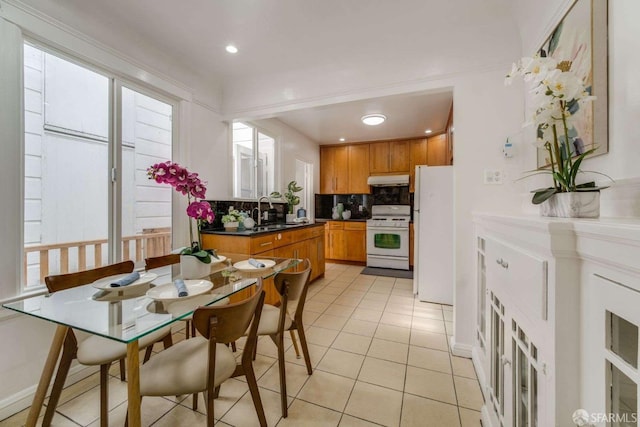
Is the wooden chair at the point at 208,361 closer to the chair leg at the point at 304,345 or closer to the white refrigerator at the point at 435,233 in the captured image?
the chair leg at the point at 304,345

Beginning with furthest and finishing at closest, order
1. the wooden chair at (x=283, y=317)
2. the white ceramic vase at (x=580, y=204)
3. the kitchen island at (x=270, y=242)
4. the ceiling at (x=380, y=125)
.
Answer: the ceiling at (x=380, y=125) < the kitchen island at (x=270, y=242) < the wooden chair at (x=283, y=317) < the white ceramic vase at (x=580, y=204)

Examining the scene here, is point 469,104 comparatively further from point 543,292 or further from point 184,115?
point 184,115

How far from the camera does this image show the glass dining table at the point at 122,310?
2.95ft

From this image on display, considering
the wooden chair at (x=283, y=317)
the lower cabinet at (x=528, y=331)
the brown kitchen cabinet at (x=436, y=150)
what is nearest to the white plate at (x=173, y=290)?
the wooden chair at (x=283, y=317)

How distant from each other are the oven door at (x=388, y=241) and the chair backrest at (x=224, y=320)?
3.71 metres

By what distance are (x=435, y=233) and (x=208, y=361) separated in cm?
283

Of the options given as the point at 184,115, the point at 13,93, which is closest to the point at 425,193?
the point at 184,115

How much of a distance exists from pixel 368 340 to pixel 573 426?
1.67 metres

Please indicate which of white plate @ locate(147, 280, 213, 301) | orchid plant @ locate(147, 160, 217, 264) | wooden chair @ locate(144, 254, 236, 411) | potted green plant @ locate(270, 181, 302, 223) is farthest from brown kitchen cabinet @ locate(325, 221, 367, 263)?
white plate @ locate(147, 280, 213, 301)

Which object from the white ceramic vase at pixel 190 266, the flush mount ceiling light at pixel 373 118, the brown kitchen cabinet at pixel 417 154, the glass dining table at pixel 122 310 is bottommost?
the glass dining table at pixel 122 310

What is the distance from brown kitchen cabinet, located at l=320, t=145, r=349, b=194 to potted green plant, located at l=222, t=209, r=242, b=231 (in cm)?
280

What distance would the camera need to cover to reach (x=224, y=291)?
1.29 metres

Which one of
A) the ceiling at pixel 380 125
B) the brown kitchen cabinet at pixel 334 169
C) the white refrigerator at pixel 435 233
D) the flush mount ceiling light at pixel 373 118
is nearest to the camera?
the white refrigerator at pixel 435 233

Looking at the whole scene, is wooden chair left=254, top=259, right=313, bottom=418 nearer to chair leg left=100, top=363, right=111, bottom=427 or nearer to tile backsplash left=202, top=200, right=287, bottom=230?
chair leg left=100, top=363, right=111, bottom=427
